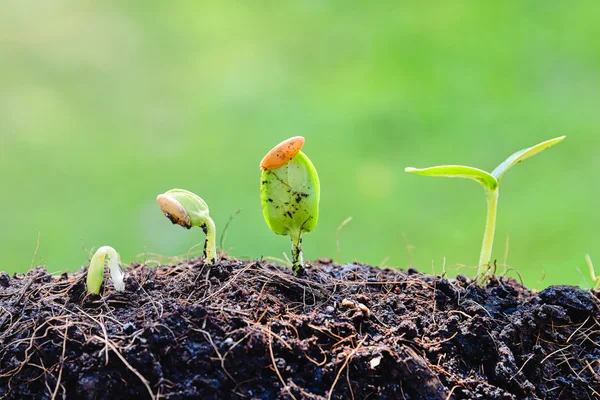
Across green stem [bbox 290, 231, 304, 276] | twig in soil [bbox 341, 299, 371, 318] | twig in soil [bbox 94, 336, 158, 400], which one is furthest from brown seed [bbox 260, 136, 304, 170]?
twig in soil [bbox 94, 336, 158, 400]

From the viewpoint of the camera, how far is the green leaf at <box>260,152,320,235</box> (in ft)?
3.00

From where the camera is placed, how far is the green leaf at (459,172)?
0.88 meters

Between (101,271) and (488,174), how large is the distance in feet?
1.97

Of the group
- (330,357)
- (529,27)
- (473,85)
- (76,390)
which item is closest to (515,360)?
(330,357)

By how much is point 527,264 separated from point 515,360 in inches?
48.5

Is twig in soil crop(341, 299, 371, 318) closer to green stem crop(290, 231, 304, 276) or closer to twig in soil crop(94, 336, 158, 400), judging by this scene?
green stem crop(290, 231, 304, 276)

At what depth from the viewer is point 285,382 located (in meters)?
0.76

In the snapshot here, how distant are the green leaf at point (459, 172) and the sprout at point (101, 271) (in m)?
0.45

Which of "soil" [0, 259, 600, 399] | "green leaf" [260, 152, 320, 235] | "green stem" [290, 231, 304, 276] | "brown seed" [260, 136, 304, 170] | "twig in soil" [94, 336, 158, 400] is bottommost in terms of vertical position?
"twig in soil" [94, 336, 158, 400]

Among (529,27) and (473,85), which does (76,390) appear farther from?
(529,27)

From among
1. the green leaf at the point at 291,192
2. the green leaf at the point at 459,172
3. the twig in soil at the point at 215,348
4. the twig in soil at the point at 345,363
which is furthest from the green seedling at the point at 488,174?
the twig in soil at the point at 215,348

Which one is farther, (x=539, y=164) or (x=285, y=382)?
(x=539, y=164)

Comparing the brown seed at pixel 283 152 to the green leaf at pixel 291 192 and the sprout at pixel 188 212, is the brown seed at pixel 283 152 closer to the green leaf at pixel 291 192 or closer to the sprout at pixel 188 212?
the green leaf at pixel 291 192

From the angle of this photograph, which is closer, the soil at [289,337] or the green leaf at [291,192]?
the soil at [289,337]
